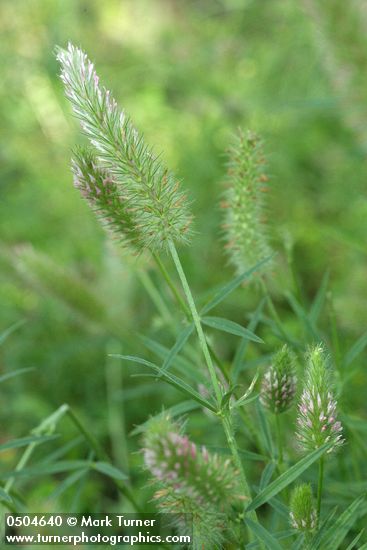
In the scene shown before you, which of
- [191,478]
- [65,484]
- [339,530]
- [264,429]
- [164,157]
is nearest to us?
[191,478]

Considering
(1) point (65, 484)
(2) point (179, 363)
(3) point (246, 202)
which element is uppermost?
(3) point (246, 202)

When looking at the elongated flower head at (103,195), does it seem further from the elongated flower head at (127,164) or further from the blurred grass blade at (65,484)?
the blurred grass blade at (65,484)

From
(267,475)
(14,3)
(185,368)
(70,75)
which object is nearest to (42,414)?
(185,368)

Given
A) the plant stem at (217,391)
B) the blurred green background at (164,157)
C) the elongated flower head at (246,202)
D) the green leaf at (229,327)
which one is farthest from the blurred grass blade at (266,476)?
the blurred green background at (164,157)

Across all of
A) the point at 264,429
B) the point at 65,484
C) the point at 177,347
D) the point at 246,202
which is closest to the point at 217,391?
the point at 177,347

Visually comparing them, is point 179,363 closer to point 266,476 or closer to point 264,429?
point 264,429

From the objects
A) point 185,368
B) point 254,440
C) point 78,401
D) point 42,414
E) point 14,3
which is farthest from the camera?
point 14,3

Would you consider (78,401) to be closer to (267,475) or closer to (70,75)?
(267,475)
